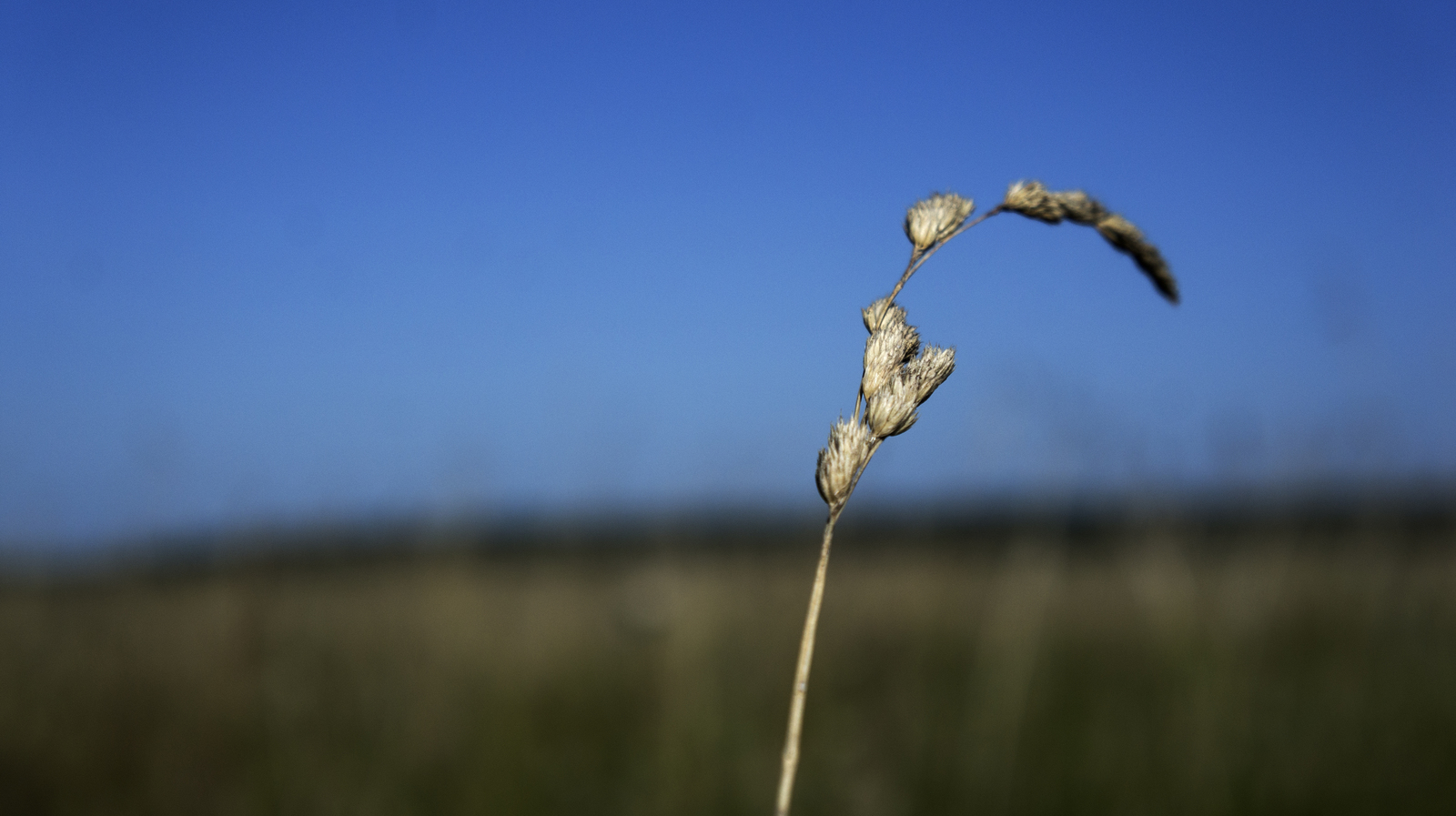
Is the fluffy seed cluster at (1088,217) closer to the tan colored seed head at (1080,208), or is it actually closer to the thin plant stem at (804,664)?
the tan colored seed head at (1080,208)

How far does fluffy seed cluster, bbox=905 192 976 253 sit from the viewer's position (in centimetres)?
64

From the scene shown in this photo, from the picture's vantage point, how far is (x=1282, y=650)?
16.2 ft

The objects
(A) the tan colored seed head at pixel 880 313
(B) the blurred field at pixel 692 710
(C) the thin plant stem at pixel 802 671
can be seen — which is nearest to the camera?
(C) the thin plant stem at pixel 802 671

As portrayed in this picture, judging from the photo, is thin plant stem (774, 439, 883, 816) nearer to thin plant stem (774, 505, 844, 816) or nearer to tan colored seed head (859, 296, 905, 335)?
thin plant stem (774, 505, 844, 816)

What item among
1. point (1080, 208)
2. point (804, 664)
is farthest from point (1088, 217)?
point (804, 664)

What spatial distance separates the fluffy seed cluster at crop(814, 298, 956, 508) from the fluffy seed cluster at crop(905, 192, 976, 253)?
5 centimetres

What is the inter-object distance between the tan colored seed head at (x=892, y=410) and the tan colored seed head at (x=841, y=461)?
0.01 m

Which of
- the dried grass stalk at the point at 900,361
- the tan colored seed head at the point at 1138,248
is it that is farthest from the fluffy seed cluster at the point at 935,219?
the tan colored seed head at the point at 1138,248

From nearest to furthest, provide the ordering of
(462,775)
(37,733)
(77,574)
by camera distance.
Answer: (462,775)
(37,733)
(77,574)

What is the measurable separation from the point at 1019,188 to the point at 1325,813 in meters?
2.82

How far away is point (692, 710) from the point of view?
3.18 metres

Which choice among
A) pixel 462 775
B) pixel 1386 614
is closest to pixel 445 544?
pixel 462 775

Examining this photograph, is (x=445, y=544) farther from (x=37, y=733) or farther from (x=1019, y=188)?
(x=1019, y=188)

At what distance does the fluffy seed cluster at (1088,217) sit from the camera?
26.3 inches
